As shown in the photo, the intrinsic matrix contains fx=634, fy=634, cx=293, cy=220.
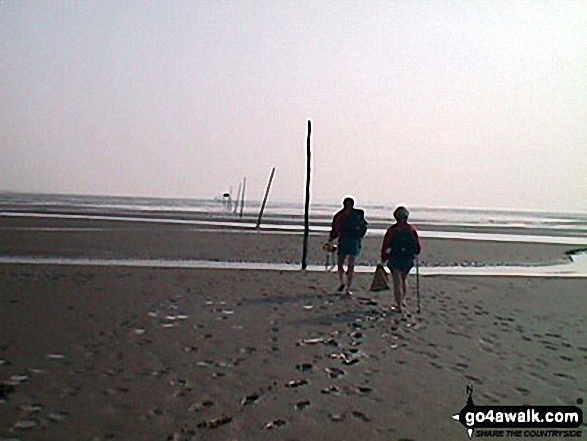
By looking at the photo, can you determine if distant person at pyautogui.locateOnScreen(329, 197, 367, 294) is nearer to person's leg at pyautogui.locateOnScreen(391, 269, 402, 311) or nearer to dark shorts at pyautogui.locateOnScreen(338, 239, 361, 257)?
dark shorts at pyautogui.locateOnScreen(338, 239, 361, 257)

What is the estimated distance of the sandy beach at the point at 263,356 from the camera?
5699 millimetres


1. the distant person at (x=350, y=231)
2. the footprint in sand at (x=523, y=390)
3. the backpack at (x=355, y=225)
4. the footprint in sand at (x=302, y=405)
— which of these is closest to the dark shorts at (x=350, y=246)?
the distant person at (x=350, y=231)

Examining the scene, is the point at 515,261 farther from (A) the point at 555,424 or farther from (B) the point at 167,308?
(A) the point at 555,424

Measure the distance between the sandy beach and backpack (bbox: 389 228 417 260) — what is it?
1061mm

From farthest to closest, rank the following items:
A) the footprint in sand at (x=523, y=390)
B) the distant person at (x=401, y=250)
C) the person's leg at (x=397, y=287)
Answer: the distant person at (x=401, y=250) → the person's leg at (x=397, y=287) → the footprint in sand at (x=523, y=390)

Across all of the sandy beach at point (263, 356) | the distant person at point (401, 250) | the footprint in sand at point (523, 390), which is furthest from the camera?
the distant person at point (401, 250)

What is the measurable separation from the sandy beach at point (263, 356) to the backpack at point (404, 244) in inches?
41.8

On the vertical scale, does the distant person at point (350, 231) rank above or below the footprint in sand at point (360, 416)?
above

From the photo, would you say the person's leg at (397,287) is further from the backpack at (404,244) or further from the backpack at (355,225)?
the backpack at (355,225)

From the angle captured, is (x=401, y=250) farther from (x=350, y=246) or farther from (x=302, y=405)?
(x=302, y=405)

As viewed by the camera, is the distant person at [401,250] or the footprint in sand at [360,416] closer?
the footprint in sand at [360,416]

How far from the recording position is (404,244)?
11.6 m

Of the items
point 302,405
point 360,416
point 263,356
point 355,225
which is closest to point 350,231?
point 355,225

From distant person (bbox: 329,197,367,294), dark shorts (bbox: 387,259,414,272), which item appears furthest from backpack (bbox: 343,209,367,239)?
dark shorts (bbox: 387,259,414,272)
